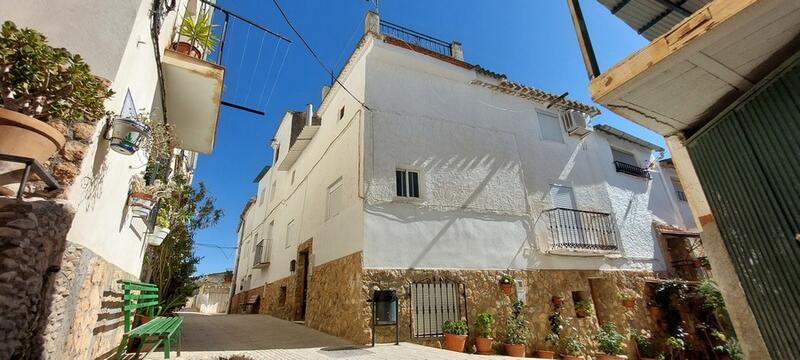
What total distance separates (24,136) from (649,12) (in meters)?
6.29

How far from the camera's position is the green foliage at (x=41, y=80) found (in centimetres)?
228

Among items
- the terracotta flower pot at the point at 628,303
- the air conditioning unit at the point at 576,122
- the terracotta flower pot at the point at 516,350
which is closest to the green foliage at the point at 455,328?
the terracotta flower pot at the point at 516,350

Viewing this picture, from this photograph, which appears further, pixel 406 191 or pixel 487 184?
pixel 487 184

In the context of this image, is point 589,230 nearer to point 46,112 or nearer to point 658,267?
point 658,267

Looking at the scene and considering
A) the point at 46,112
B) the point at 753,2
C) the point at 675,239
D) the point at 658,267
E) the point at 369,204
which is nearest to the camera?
the point at 753,2

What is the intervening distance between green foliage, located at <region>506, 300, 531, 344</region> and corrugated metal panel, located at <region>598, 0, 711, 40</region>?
6.10m

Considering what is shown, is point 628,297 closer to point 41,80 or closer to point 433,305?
point 433,305

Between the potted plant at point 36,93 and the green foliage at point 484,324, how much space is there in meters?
7.20

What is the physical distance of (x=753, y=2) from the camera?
2.15 metres


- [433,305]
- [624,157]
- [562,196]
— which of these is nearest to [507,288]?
[433,305]

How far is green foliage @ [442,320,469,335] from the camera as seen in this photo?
23.0 feet

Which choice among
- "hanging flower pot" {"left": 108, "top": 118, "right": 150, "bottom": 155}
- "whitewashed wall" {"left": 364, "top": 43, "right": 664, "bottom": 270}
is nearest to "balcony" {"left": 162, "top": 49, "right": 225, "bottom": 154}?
"hanging flower pot" {"left": 108, "top": 118, "right": 150, "bottom": 155}

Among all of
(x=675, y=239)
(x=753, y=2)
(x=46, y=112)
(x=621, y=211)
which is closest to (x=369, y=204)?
(x=46, y=112)

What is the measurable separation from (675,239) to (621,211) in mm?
2999
